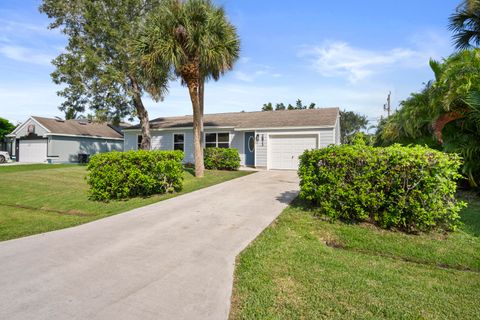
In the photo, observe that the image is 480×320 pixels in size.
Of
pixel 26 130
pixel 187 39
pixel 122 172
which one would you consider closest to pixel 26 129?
→ pixel 26 130

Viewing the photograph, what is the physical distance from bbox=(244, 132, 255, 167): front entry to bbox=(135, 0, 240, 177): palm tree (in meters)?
6.79

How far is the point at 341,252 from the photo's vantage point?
418cm

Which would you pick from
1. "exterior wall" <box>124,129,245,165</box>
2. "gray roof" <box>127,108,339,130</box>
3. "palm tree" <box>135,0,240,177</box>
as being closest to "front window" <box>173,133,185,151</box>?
"exterior wall" <box>124,129,245,165</box>

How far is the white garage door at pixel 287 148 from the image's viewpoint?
15445 mm

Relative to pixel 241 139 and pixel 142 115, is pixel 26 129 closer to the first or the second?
pixel 142 115

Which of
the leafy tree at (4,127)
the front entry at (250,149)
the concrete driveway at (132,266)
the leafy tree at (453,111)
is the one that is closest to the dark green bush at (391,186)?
the concrete driveway at (132,266)

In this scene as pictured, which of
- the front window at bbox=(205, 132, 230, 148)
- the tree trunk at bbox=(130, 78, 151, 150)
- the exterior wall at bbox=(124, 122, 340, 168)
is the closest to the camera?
the exterior wall at bbox=(124, 122, 340, 168)

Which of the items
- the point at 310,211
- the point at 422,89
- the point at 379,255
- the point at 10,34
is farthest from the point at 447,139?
the point at 10,34

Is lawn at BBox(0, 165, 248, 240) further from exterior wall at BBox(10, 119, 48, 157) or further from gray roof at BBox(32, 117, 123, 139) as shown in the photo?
exterior wall at BBox(10, 119, 48, 157)

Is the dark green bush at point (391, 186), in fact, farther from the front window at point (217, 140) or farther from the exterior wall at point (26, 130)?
the exterior wall at point (26, 130)

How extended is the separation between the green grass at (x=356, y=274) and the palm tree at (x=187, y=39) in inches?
314

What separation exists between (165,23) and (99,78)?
10.1 metres

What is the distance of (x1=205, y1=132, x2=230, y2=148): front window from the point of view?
18047 mm

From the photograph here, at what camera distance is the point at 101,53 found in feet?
60.7
